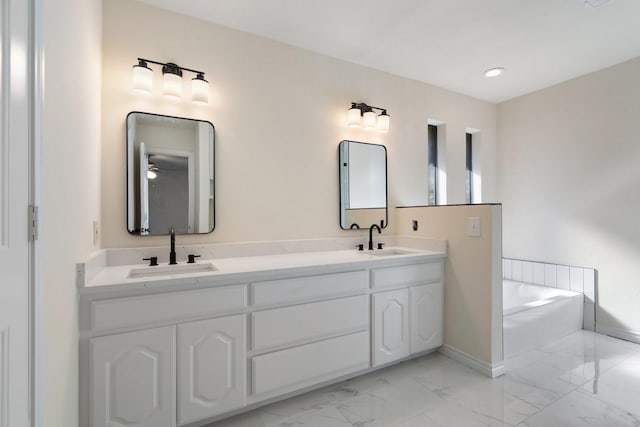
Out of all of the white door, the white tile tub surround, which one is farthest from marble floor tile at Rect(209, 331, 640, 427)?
the white door

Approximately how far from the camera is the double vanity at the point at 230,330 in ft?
4.49

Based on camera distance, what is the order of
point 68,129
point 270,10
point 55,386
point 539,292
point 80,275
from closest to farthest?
point 55,386 < point 68,129 < point 80,275 < point 270,10 < point 539,292

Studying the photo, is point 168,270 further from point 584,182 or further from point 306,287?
point 584,182

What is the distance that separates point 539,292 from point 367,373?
217 cm

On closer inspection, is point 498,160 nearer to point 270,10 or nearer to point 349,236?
point 349,236

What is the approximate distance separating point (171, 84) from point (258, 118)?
598 mm

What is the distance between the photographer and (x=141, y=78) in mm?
1825

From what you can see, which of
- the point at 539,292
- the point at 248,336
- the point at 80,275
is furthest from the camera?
the point at 539,292

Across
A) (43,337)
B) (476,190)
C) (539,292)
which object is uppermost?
(476,190)

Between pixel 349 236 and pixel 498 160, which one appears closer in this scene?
pixel 349 236

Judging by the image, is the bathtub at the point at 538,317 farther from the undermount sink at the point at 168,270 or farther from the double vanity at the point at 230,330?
the undermount sink at the point at 168,270

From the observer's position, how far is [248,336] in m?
1.65

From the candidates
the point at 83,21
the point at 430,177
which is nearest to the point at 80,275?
the point at 83,21

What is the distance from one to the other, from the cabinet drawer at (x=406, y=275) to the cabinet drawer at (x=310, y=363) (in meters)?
0.36
